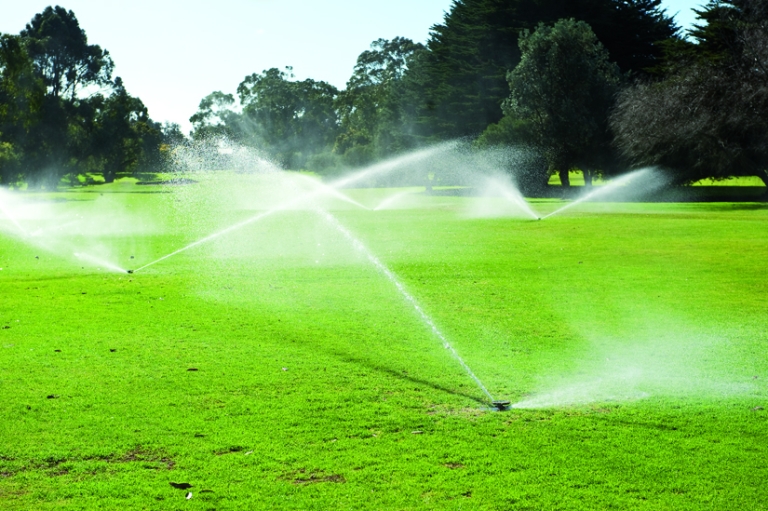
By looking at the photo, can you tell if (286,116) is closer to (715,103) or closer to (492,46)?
(492,46)

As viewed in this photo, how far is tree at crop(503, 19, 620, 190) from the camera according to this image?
60.4 meters

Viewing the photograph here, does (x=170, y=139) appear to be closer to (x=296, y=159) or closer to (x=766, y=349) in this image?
(x=296, y=159)

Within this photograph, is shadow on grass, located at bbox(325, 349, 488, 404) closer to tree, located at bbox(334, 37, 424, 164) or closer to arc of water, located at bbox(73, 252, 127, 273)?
arc of water, located at bbox(73, 252, 127, 273)

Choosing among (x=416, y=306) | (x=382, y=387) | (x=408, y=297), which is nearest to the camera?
(x=382, y=387)

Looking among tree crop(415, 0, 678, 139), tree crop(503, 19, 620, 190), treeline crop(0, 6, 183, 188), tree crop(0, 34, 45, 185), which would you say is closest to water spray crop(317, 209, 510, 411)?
tree crop(503, 19, 620, 190)

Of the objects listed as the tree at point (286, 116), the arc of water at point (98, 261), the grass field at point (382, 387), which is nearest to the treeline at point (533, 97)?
the tree at point (286, 116)

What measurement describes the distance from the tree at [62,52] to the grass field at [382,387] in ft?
264

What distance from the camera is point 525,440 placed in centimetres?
685

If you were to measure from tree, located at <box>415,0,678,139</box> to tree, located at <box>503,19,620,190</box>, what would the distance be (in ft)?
14.3

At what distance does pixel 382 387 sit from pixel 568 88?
183 ft

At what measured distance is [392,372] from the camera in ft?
30.4

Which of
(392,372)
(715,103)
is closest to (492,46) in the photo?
(715,103)

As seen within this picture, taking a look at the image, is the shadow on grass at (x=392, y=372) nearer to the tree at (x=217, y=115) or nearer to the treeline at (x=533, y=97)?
the treeline at (x=533, y=97)

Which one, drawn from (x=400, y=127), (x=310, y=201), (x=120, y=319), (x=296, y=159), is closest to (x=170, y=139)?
→ (x=296, y=159)
